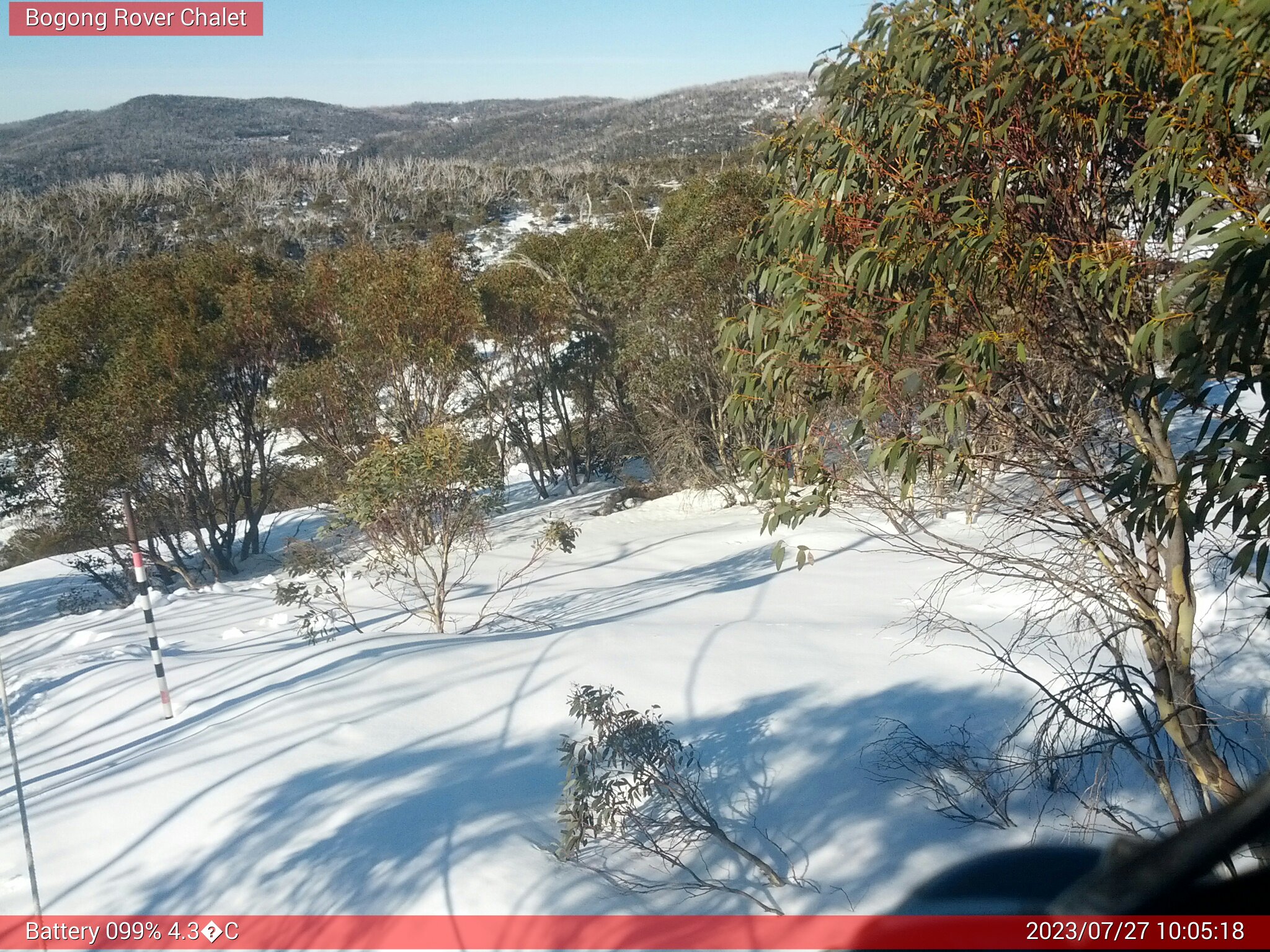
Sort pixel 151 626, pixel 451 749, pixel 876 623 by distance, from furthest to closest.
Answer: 1. pixel 876 623
2. pixel 151 626
3. pixel 451 749

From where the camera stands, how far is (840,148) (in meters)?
3.67

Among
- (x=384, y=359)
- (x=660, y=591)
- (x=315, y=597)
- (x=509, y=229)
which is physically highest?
(x=509, y=229)

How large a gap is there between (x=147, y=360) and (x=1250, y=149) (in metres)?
16.0

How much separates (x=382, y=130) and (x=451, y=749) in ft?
187

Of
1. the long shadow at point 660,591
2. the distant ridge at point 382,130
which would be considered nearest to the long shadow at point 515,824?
the long shadow at point 660,591

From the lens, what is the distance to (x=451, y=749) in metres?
4.99

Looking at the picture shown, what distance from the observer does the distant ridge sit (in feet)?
114

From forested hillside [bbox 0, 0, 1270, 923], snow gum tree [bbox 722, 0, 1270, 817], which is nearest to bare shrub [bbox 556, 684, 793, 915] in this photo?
forested hillside [bbox 0, 0, 1270, 923]

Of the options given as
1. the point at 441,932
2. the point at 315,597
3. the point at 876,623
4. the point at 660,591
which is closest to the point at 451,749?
the point at 441,932

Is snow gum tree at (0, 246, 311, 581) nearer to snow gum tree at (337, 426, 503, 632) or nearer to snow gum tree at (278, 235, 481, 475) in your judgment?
snow gum tree at (278, 235, 481, 475)

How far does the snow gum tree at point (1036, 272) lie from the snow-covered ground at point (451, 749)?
1.39 metres

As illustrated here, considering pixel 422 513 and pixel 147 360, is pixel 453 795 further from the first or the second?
pixel 147 360

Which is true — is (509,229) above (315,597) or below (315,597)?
above

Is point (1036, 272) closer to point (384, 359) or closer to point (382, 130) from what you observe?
point (384, 359)
